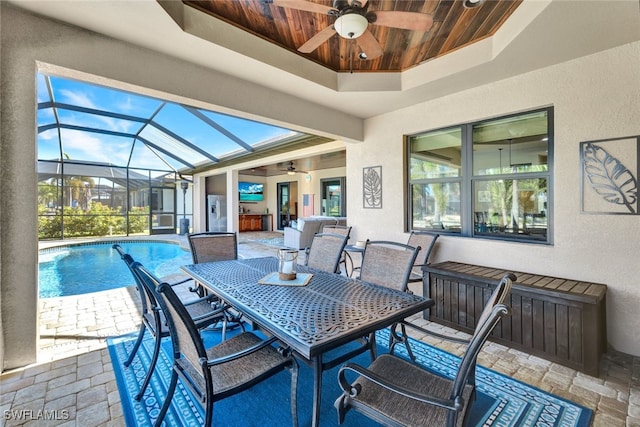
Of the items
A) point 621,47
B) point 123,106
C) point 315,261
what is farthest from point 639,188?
point 123,106

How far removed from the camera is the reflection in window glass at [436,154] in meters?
4.02

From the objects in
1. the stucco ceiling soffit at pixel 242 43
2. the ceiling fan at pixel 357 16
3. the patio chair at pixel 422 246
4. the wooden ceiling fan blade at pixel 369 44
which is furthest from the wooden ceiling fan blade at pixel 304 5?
the patio chair at pixel 422 246

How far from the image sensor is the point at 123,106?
6254 millimetres

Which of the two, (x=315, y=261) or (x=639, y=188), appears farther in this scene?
(x=315, y=261)

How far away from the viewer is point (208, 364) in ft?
4.39

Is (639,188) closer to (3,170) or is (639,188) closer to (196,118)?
(3,170)

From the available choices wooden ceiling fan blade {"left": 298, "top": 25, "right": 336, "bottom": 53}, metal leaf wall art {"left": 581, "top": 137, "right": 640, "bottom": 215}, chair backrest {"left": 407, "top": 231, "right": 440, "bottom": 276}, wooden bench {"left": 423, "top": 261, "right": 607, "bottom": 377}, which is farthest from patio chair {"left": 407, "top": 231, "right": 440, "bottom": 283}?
wooden ceiling fan blade {"left": 298, "top": 25, "right": 336, "bottom": 53}

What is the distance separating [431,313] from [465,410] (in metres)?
2.27

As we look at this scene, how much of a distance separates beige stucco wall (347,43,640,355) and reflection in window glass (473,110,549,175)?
Result: 18 centimetres

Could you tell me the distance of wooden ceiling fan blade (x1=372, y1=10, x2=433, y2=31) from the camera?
83.0 inches

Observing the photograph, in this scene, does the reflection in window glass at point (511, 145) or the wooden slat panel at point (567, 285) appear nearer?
the wooden slat panel at point (567, 285)

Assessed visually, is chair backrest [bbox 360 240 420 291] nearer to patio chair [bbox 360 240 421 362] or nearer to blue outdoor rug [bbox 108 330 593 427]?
patio chair [bbox 360 240 421 362]

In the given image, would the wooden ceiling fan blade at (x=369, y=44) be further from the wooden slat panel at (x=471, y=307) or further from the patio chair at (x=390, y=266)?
the wooden slat panel at (x=471, y=307)

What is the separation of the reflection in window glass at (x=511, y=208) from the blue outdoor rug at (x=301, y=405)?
6.10 feet
